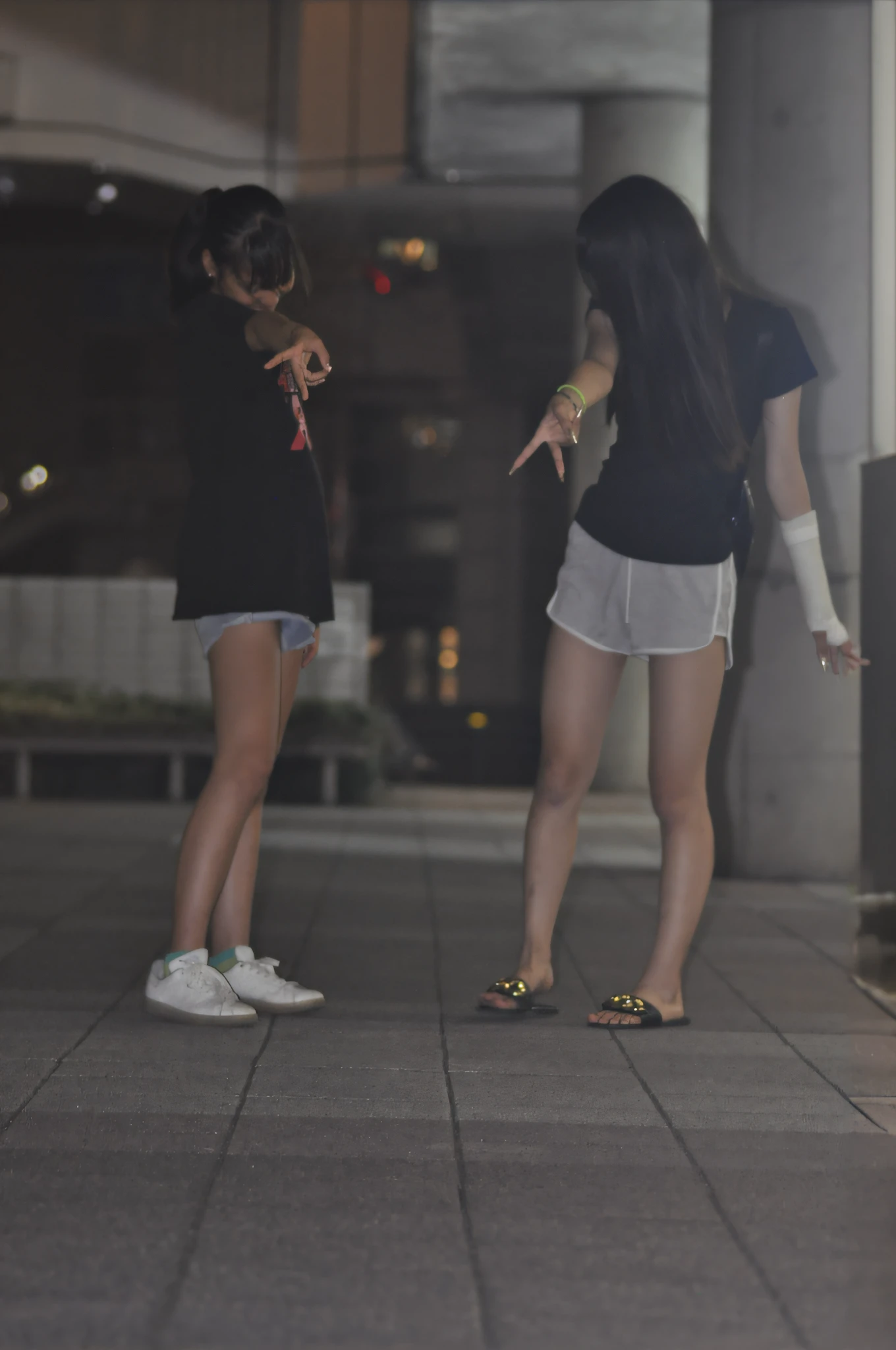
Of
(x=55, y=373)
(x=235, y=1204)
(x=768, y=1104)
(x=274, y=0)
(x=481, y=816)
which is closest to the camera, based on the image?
(x=235, y=1204)

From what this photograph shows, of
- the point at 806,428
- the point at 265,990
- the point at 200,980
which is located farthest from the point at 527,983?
the point at 806,428

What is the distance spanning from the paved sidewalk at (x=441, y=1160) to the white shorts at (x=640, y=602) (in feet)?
2.76

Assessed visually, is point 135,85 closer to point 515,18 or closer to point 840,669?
point 515,18

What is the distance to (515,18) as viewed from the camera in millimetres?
10672

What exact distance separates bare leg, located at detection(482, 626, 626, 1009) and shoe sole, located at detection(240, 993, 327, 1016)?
1.26ft

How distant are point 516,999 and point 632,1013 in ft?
0.88

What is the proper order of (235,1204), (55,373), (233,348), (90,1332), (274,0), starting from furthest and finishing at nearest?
(55,373) → (274,0) → (233,348) → (235,1204) → (90,1332)

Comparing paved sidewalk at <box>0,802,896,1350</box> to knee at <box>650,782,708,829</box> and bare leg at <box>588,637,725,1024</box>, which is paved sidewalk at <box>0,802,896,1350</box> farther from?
knee at <box>650,782,708,829</box>

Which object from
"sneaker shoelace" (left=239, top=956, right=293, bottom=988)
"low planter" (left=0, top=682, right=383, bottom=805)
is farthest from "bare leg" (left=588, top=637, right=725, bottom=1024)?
"low planter" (left=0, top=682, right=383, bottom=805)

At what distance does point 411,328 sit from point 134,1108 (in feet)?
64.7

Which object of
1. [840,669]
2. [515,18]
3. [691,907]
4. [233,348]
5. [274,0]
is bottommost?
[691,907]

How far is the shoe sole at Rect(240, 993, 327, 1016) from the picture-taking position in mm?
3510

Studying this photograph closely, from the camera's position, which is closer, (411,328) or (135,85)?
(135,85)

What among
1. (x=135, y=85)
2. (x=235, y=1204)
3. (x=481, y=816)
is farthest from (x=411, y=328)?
(x=235, y=1204)
